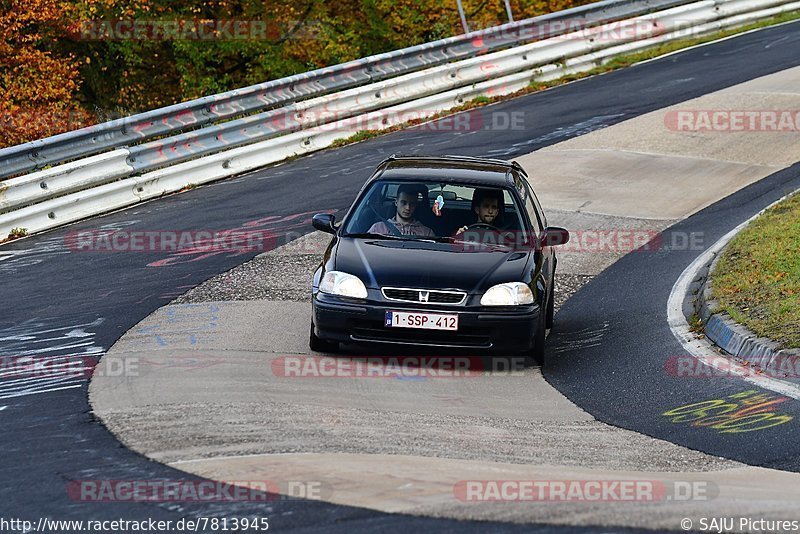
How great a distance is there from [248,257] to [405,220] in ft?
11.9

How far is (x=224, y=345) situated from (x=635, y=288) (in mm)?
4812

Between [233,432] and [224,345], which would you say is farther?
[224,345]

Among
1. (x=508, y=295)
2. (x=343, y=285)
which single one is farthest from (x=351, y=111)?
(x=508, y=295)

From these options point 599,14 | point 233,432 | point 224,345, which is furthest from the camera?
point 599,14

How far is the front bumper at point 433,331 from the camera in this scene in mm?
9688

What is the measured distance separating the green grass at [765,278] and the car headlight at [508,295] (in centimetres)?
194

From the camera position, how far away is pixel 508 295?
9.89 metres

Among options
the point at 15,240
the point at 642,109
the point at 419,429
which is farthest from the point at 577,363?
the point at 642,109

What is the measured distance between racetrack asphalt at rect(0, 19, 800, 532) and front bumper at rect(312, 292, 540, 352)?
53 centimetres

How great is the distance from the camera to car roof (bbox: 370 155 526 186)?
11234 mm

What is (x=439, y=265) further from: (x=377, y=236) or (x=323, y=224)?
(x=323, y=224)

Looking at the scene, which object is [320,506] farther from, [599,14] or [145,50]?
[145,50]

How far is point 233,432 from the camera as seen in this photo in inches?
299

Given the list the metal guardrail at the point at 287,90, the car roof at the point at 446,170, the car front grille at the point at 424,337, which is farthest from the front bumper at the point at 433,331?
the metal guardrail at the point at 287,90
